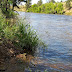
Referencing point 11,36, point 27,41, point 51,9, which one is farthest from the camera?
point 51,9

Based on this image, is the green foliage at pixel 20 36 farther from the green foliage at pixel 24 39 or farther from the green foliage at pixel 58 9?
the green foliage at pixel 58 9

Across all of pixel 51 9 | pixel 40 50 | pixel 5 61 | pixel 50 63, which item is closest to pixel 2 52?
pixel 5 61

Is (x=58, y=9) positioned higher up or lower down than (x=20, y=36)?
higher up

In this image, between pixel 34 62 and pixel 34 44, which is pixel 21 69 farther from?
pixel 34 44

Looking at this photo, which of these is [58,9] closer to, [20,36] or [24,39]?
[20,36]

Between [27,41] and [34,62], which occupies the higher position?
[27,41]

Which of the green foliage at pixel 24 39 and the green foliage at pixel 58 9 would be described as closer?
the green foliage at pixel 24 39

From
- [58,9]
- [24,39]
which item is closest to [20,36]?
[24,39]

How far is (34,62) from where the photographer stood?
7.56 metres

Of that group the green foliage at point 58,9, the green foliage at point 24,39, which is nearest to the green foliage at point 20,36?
the green foliage at point 24,39

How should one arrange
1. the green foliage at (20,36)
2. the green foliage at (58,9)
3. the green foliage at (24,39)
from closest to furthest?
the green foliage at (20,36) → the green foliage at (24,39) → the green foliage at (58,9)

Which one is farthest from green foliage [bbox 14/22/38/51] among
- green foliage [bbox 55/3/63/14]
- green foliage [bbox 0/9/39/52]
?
green foliage [bbox 55/3/63/14]

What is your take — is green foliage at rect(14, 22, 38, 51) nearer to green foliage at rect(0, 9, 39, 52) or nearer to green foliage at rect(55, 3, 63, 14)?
green foliage at rect(0, 9, 39, 52)

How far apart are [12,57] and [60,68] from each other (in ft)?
7.85
